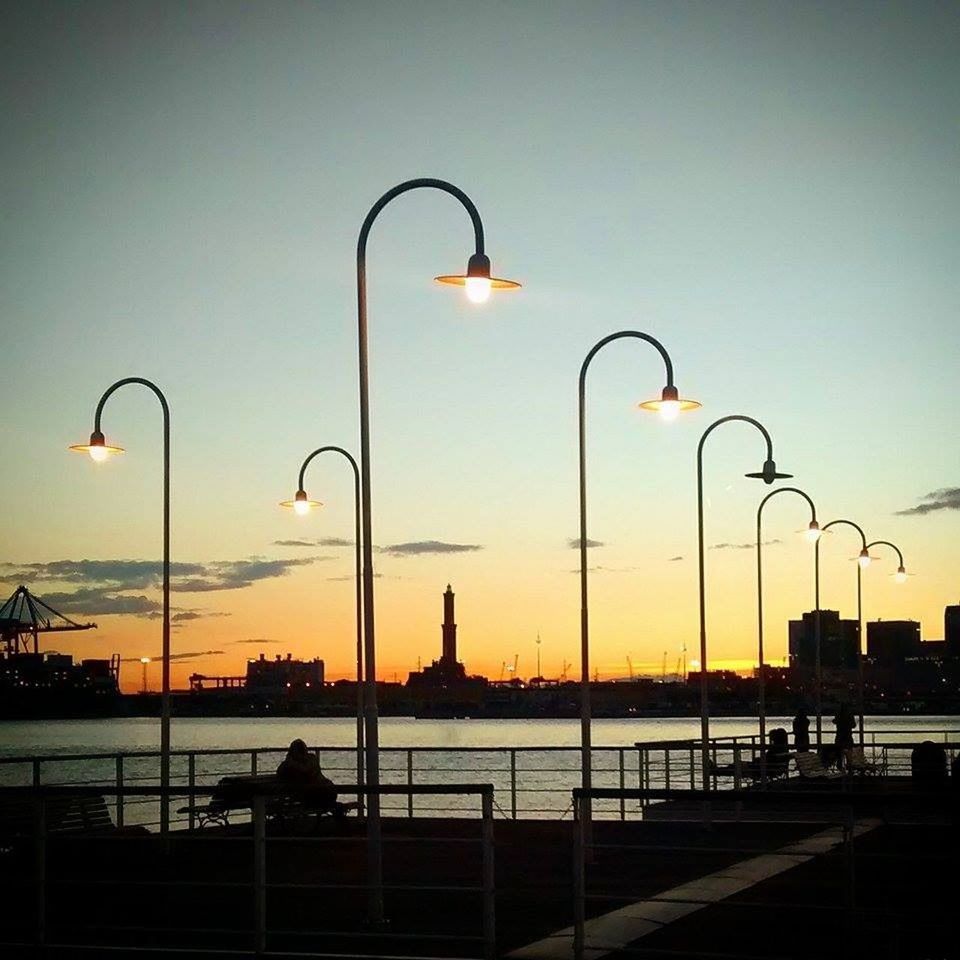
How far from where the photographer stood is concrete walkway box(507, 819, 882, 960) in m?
11.8

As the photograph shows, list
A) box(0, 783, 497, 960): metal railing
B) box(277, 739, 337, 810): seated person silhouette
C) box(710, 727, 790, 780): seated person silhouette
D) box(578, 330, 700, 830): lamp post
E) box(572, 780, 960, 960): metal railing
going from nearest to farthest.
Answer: box(572, 780, 960, 960): metal railing → box(0, 783, 497, 960): metal railing → box(578, 330, 700, 830): lamp post → box(277, 739, 337, 810): seated person silhouette → box(710, 727, 790, 780): seated person silhouette

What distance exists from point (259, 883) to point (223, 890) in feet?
14.6

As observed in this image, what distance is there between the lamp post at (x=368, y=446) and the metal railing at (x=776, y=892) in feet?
5.60

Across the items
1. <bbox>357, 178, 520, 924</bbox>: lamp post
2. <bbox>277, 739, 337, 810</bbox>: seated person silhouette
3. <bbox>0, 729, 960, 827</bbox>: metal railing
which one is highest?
<bbox>357, 178, 520, 924</bbox>: lamp post

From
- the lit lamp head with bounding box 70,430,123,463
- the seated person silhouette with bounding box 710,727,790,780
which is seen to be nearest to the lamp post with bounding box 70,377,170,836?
the lit lamp head with bounding box 70,430,123,463

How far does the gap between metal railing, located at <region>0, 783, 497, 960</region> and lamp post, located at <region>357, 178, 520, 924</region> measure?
1.17 feet

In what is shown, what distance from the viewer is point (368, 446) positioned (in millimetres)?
13898

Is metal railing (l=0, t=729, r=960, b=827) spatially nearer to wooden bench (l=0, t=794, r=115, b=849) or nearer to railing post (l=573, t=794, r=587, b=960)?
wooden bench (l=0, t=794, r=115, b=849)

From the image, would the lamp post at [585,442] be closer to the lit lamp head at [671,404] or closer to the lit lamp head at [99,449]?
the lit lamp head at [671,404]

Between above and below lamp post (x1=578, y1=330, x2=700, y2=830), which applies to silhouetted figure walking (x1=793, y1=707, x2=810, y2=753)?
below

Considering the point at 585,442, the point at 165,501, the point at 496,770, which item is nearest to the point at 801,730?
the point at 496,770

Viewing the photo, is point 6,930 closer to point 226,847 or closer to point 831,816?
point 226,847

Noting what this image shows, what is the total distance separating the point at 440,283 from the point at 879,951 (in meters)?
6.38

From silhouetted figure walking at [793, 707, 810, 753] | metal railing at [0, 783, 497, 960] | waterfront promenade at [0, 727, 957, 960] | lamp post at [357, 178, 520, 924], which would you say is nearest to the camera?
waterfront promenade at [0, 727, 957, 960]
